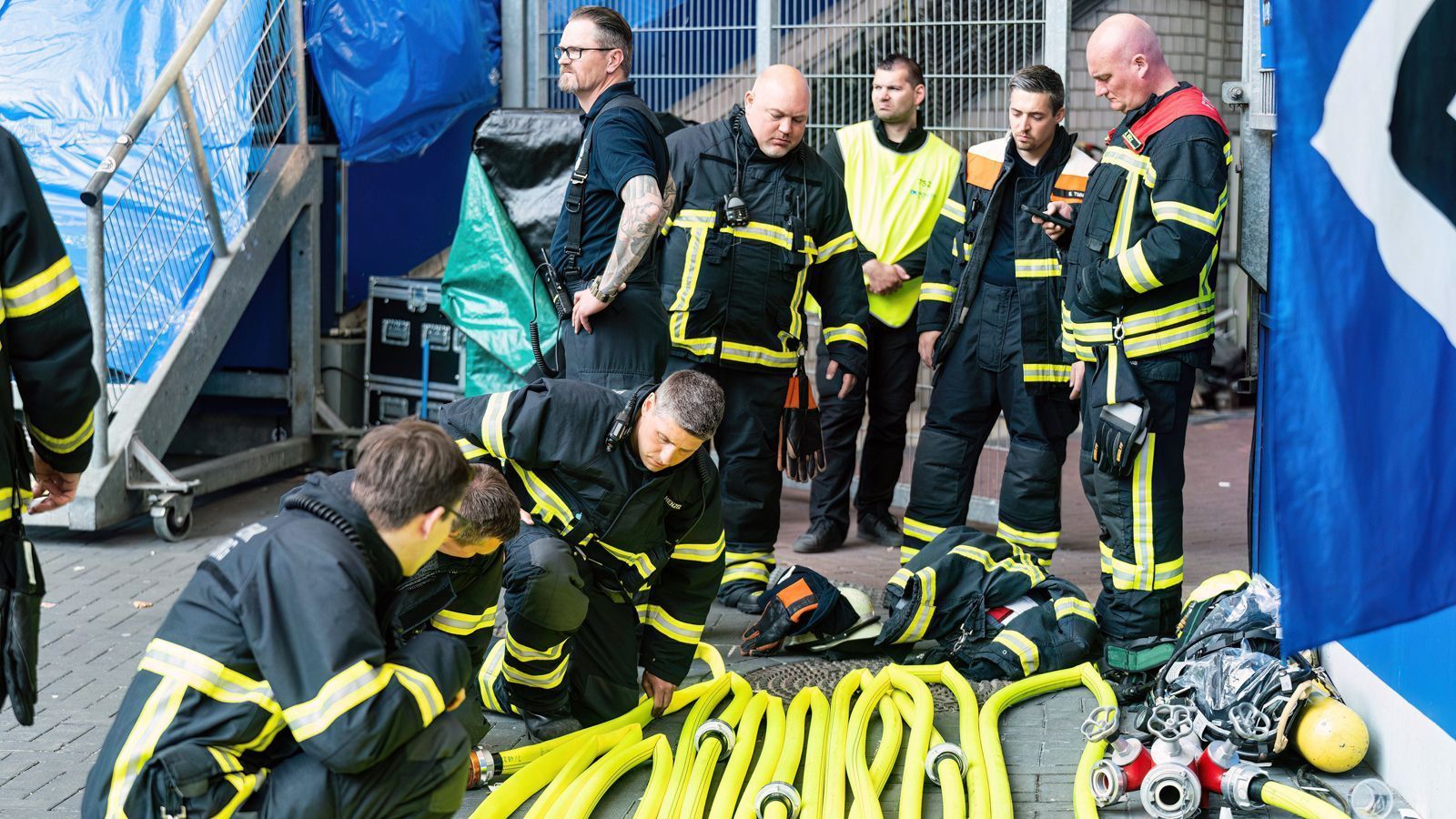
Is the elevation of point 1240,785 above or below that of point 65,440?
below

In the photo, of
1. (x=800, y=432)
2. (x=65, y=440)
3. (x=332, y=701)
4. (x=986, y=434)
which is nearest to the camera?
(x=332, y=701)

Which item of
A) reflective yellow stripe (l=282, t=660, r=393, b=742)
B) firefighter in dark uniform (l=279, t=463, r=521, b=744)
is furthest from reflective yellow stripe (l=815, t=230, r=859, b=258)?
reflective yellow stripe (l=282, t=660, r=393, b=742)

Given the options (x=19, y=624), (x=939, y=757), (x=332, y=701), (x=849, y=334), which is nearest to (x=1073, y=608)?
(x=939, y=757)

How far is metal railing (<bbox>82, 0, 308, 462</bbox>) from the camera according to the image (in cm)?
707

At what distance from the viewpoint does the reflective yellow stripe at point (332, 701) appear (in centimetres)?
278

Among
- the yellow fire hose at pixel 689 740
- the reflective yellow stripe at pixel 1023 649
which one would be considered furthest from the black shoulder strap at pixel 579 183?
the reflective yellow stripe at pixel 1023 649

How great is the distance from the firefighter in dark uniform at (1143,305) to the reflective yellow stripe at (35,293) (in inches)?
128

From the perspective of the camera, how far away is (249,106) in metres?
8.01

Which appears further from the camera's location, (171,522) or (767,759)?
(171,522)

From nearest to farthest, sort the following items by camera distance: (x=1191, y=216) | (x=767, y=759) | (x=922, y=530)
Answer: (x=767, y=759) → (x=1191, y=216) → (x=922, y=530)

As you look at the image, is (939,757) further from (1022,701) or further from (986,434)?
(986,434)

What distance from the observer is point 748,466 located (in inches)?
244

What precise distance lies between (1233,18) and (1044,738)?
27.6 ft

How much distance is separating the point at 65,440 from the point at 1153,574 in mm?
3474
